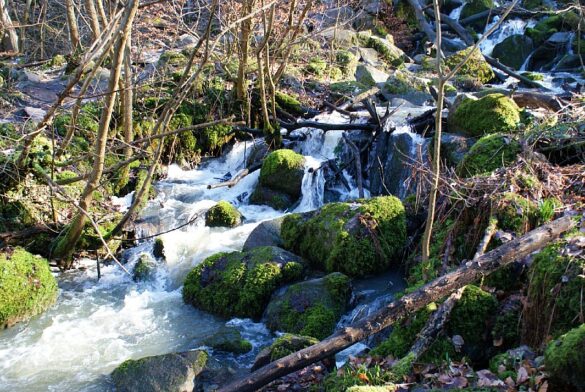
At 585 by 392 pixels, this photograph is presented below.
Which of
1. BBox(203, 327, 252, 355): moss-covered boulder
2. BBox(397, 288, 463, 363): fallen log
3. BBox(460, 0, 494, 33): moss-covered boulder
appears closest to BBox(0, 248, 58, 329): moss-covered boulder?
BBox(203, 327, 252, 355): moss-covered boulder

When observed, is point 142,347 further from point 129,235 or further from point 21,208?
point 21,208

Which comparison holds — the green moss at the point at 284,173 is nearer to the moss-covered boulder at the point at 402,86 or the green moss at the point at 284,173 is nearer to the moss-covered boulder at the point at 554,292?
the moss-covered boulder at the point at 402,86

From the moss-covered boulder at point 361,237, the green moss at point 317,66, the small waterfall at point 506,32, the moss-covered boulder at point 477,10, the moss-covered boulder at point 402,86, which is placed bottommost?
the moss-covered boulder at point 361,237

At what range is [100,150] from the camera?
265 inches

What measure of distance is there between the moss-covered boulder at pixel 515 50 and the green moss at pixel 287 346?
17.0m

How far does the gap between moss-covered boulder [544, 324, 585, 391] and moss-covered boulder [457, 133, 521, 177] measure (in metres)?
3.39

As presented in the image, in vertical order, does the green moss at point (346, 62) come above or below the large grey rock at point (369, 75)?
above

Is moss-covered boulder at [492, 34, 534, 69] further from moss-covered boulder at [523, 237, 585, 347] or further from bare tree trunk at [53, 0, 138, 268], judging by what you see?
moss-covered boulder at [523, 237, 585, 347]

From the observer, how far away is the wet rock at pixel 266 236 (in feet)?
26.8

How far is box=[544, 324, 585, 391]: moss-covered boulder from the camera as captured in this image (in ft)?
10.3

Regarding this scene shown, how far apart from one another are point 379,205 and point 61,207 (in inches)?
204

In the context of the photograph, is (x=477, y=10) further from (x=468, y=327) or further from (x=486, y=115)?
(x=468, y=327)

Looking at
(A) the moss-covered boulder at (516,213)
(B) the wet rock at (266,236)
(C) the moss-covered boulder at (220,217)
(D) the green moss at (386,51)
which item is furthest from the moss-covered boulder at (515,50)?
(A) the moss-covered boulder at (516,213)

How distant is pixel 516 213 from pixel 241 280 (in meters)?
3.48
